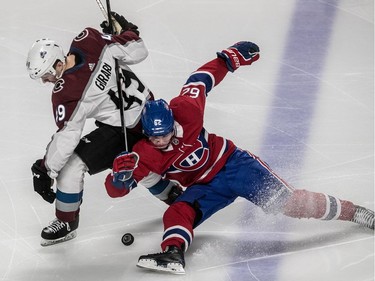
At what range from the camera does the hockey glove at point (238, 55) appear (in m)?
4.59

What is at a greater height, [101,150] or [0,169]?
[101,150]

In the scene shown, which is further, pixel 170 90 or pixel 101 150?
pixel 170 90

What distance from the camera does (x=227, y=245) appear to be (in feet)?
14.4

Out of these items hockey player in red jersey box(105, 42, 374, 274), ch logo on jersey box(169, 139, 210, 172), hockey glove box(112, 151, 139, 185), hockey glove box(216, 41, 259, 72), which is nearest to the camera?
hockey glove box(112, 151, 139, 185)

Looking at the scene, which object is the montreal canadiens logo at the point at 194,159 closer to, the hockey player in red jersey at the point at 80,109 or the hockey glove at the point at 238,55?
the hockey player in red jersey at the point at 80,109

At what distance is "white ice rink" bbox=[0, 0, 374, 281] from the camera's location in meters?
4.26

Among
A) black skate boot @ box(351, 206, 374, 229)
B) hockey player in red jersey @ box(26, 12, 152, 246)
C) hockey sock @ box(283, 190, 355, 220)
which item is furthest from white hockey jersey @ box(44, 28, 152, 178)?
black skate boot @ box(351, 206, 374, 229)

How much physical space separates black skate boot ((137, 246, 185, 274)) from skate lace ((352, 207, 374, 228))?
32.0 inches

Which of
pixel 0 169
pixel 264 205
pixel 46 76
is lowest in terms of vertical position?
pixel 0 169

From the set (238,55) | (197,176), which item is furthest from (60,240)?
(238,55)

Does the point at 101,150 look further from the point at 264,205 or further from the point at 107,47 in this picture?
the point at 264,205

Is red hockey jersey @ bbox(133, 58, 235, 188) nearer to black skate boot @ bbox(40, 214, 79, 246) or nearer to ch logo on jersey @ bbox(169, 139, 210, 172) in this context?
ch logo on jersey @ bbox(169, 139, 210, 172)

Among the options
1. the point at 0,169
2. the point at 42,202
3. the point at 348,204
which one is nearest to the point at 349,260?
the point at 348,204

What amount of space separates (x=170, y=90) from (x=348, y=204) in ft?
4.92
